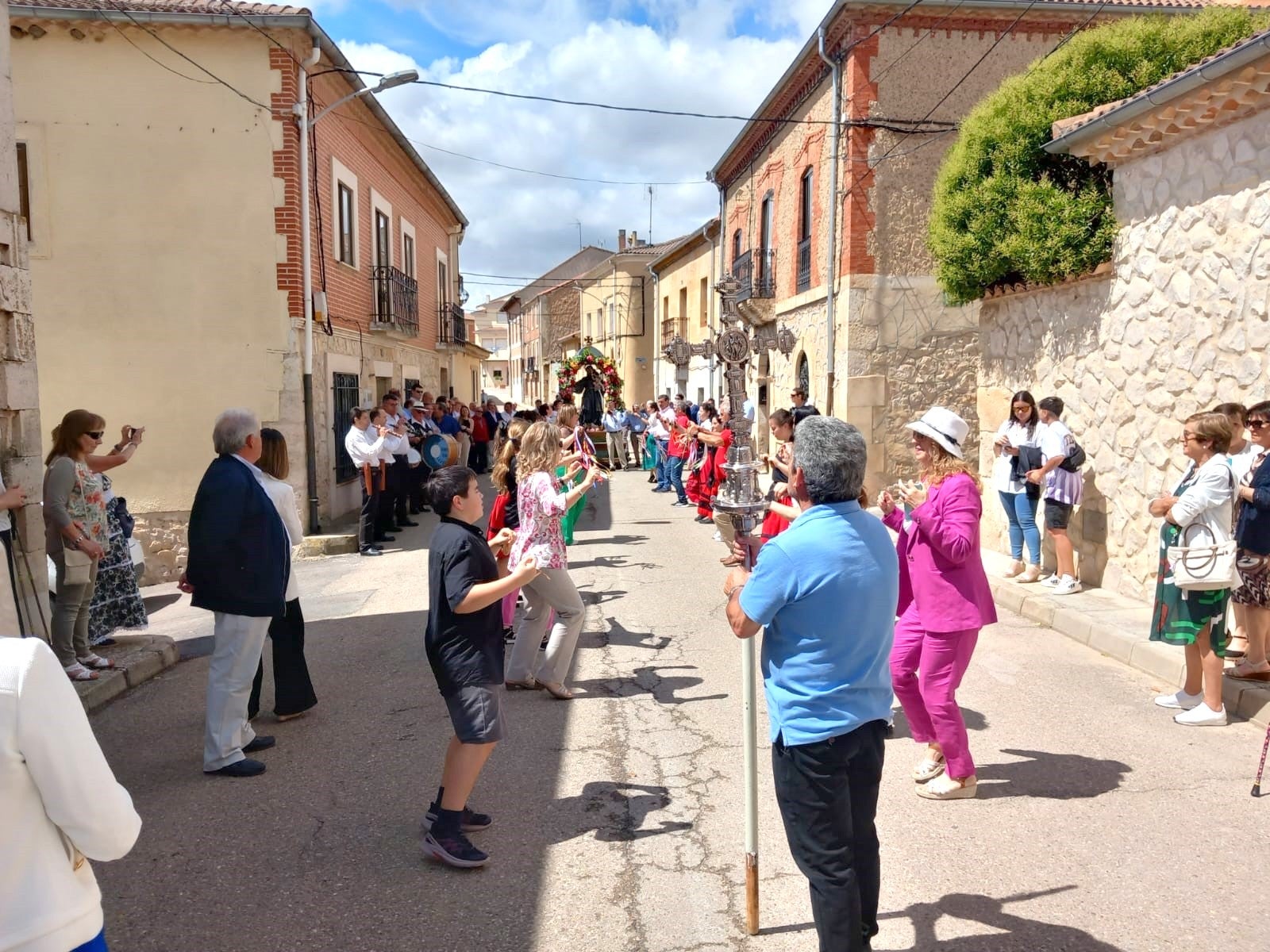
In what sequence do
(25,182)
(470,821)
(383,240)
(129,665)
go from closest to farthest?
1. (470,821)
2. (129,665)
3. (25,182)
4. (383,240)

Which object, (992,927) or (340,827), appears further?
(340,827)

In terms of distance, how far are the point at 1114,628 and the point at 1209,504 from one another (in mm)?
2143

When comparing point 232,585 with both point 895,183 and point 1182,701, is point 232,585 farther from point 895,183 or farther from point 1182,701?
point 895,183

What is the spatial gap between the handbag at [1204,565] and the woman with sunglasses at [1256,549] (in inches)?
13.2

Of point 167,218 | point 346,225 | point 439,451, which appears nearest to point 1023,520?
point 439,451

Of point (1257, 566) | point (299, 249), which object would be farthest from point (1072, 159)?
point (299, 249)

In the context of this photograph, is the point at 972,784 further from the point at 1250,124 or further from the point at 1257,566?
the point at 1250,124

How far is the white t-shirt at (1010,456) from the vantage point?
828 centimetres

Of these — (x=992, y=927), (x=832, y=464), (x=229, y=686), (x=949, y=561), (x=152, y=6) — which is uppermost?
(x=152, y=6)

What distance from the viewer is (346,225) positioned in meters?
14.6

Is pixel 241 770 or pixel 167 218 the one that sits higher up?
pixel 167 218

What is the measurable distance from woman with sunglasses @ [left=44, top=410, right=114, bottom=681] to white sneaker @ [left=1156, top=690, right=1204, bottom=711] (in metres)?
6.23

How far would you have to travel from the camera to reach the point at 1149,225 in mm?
7520

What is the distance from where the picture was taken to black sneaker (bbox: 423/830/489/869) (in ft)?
11.7
